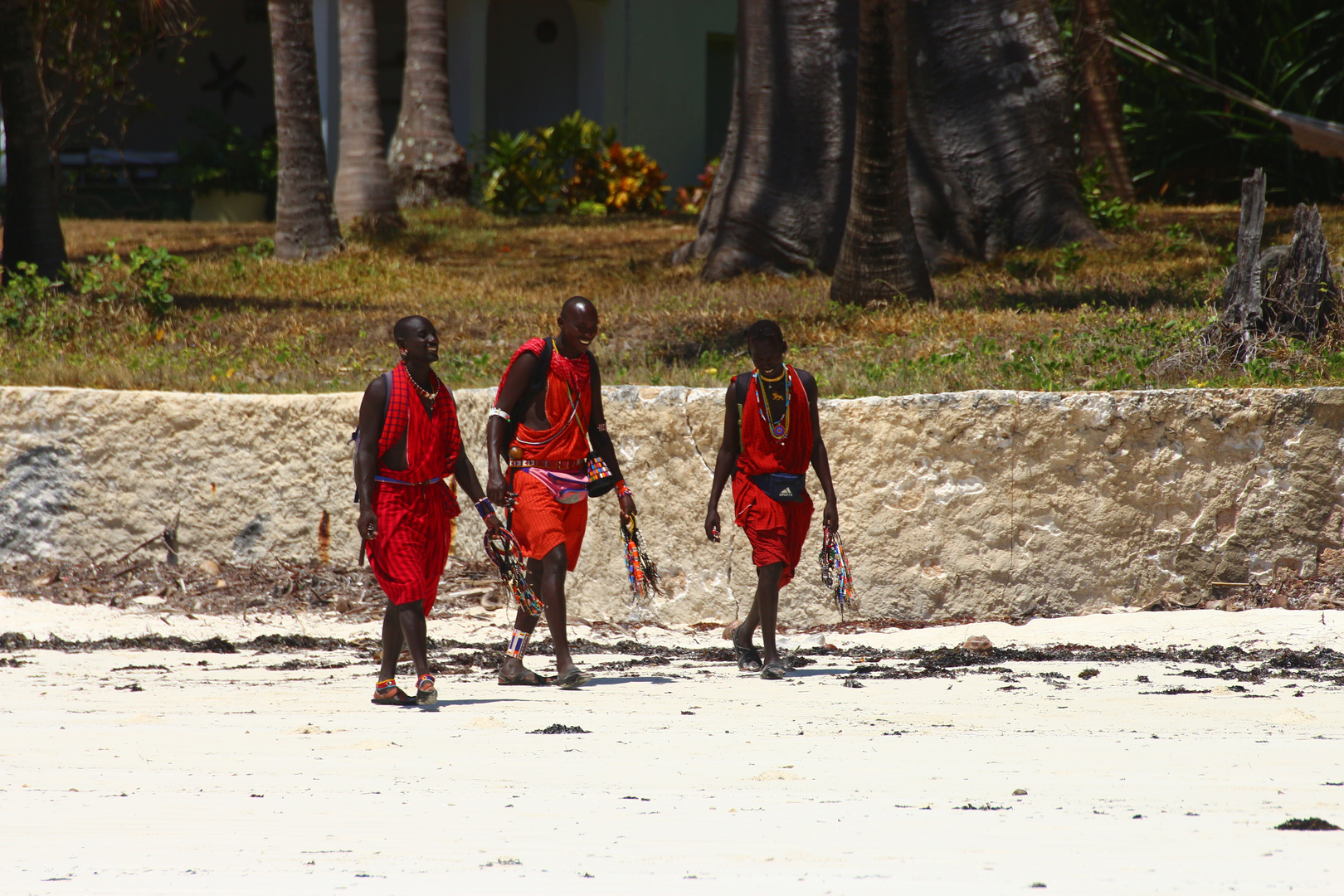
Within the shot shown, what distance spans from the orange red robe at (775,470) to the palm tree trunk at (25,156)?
25.3 ft

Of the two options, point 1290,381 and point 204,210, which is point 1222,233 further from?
point 204,210

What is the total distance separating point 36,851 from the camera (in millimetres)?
3363

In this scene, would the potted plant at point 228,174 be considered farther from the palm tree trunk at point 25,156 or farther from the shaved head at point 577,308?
the shaved head at point 577,308

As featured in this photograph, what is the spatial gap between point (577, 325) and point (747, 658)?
1736mm

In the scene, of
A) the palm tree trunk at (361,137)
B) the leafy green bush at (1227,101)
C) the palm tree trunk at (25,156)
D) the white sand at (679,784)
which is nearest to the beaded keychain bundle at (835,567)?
the white sand at (679,784)

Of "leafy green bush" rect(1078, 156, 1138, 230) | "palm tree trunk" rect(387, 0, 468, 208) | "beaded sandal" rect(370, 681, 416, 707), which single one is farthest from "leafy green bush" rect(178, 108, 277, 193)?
"beaded sandal" rect(370, 681, 416, 707)

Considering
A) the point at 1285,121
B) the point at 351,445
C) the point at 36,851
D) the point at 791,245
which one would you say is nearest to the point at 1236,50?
the point at 1285,121

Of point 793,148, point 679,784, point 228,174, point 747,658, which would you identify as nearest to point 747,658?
point 747,658

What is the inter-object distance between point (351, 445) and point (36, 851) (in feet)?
15.3

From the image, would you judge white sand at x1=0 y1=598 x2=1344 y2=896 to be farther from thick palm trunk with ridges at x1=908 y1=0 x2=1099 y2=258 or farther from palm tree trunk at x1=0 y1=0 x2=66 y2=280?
thick palm trunk with ridges at x1=908 y1=0 x2=1099 y2=258

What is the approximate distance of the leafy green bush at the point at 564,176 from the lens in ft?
57.5

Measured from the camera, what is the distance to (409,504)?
17.8 ft

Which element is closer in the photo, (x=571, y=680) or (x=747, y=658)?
(x=571, y=680)

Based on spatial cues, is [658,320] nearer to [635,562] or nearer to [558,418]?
[635,562]
